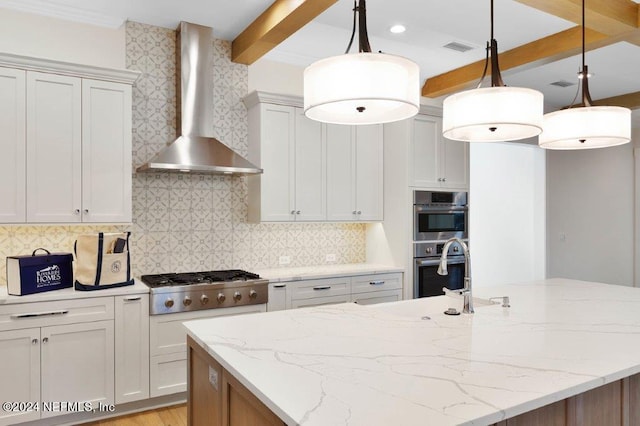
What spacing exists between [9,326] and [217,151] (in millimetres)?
1787

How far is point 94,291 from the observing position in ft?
9.97

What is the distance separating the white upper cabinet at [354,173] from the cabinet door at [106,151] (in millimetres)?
1730

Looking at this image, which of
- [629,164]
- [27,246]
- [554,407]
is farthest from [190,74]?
[629,164]

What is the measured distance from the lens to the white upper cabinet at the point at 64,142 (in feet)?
9.78

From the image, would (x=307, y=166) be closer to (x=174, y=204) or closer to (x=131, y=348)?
(x=174, y=204)

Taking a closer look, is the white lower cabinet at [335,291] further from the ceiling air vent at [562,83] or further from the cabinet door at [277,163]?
the ceiling air vent at [562,83]

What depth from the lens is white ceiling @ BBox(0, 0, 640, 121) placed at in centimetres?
329

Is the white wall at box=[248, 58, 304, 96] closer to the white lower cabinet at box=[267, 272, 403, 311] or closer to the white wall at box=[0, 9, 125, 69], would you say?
the white wall at box=[0, 9, 125, 69]

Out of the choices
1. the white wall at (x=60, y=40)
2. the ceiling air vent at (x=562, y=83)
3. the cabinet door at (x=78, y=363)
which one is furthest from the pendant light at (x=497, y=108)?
the ceiling air vent at (x=562, y=83)

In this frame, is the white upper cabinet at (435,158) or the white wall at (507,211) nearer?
the white upper cabinet at (435,158)

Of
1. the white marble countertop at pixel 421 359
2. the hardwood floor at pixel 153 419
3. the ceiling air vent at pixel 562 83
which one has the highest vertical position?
the ceiling air vent at pixel 562 83

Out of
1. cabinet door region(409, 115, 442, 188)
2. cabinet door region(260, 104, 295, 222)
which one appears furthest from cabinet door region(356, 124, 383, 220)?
cabinet door region(260, 104, 295, 222)

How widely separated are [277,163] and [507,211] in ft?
14.7

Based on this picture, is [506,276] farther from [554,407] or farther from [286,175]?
[554,407]
